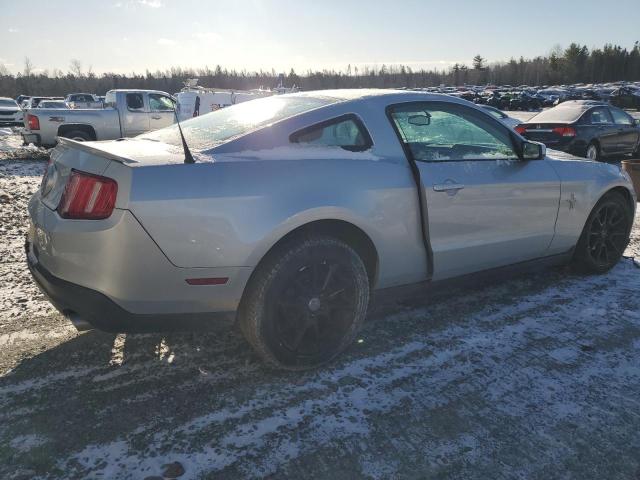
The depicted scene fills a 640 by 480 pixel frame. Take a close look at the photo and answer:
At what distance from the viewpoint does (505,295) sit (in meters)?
4.04

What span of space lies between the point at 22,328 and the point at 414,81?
12559 centimetres

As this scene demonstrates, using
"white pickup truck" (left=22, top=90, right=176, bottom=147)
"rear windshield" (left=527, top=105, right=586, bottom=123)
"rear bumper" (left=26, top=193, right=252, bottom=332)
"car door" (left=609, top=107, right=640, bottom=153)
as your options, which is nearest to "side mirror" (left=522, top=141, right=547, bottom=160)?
"rear bumper" (left=26, top=193, right=252, bottom=332)

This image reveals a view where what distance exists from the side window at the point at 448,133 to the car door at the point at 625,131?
10.4 meters

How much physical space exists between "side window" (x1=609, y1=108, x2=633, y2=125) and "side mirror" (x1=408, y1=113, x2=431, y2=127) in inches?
431

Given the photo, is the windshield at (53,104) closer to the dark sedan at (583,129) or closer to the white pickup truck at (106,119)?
the white pickup truck at (106,119)

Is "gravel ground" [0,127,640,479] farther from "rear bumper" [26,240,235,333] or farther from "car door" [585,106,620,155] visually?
"car door" [585,106,620,155]

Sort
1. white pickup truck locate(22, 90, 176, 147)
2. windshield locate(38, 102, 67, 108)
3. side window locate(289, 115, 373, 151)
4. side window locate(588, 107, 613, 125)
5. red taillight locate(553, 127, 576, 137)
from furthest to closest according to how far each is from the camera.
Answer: windshield locate(38, 102, 67, 108) < white pickup truck locate(22, 90, 176, 147) < side window locate(588, 107, 613, 125) < red taillight locate(553, 127, 576, 137) < side window locate(289, 115, 373, 151)

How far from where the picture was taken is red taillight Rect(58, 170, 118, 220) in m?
2.34

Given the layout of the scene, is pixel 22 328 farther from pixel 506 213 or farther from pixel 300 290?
pixel 506 213

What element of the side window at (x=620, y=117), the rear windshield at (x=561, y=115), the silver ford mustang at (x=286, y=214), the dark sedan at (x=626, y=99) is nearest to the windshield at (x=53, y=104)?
the rear windshield at (x=561, y=115)

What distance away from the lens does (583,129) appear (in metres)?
11.3

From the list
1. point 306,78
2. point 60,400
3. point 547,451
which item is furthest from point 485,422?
point 306,78

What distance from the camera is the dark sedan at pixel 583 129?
36.8 feet

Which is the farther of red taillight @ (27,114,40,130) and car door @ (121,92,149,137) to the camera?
car door @ (121,92,149,137)
